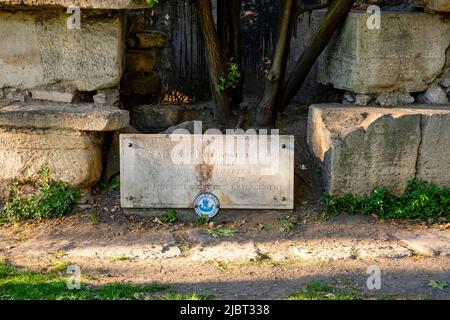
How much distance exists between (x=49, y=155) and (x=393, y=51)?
3354 millimetres

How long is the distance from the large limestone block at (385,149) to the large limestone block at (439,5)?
927mm

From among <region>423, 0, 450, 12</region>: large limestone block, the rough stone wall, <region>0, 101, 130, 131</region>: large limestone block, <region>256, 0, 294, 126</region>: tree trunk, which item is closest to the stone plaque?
<region>0, 101, 130, 131</region>: large limestone block

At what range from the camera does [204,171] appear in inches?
281

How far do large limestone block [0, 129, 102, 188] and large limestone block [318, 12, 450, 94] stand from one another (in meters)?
2.56

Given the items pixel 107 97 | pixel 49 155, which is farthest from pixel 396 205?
pixel 49 155

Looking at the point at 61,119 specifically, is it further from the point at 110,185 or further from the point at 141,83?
the point at 141,83

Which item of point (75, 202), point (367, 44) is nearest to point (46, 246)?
point (75, 202)

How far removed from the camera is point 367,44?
750 centimetres

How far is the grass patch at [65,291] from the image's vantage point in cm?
530

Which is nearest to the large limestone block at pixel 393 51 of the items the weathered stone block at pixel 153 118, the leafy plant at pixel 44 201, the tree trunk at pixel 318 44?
the tree trunk at pixel 318 44

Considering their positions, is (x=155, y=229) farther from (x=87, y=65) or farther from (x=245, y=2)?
(x=245, y=2)

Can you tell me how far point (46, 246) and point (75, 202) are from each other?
2.64 ft

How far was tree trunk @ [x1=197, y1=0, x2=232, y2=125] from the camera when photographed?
7.85 m

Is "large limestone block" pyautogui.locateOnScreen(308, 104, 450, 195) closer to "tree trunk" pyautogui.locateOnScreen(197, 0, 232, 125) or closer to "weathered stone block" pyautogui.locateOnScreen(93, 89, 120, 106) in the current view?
"tree trunk" pyautogui.locateOnScreen(197, 0, 232, 125)
